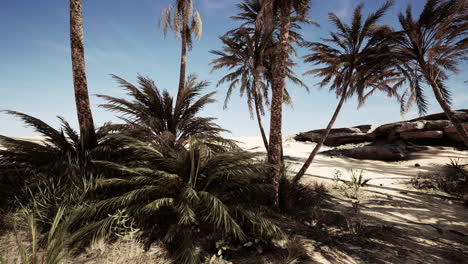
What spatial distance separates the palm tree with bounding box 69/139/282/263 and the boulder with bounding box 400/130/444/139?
679 inches

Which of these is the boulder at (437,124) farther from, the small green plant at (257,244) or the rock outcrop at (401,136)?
the small green plant at (257,244)

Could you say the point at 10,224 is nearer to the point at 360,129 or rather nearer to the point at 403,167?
the point at 403,167

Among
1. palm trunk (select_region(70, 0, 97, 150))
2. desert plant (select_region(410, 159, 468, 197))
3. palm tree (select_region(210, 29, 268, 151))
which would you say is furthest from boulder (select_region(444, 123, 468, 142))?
palm trunk (select_region(70, 0, 97, 150))

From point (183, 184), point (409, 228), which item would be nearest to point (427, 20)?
point (409, 228)

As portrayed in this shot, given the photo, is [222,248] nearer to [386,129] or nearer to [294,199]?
[294,199]

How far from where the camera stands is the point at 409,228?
421cm

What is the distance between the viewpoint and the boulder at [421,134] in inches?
555

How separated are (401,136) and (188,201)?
18.7 m

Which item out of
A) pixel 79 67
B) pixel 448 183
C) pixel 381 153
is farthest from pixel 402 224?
pixel 381 153

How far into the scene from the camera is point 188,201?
2.70 metres

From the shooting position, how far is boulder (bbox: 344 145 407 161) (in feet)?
42.5

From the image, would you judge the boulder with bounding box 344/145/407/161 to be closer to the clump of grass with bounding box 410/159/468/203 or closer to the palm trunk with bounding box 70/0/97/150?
the clump of grass with bounding box 410/159/468/203

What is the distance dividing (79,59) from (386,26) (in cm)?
1007

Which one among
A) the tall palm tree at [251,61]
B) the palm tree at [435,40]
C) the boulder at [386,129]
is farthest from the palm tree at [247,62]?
the boulder at [386,129]
